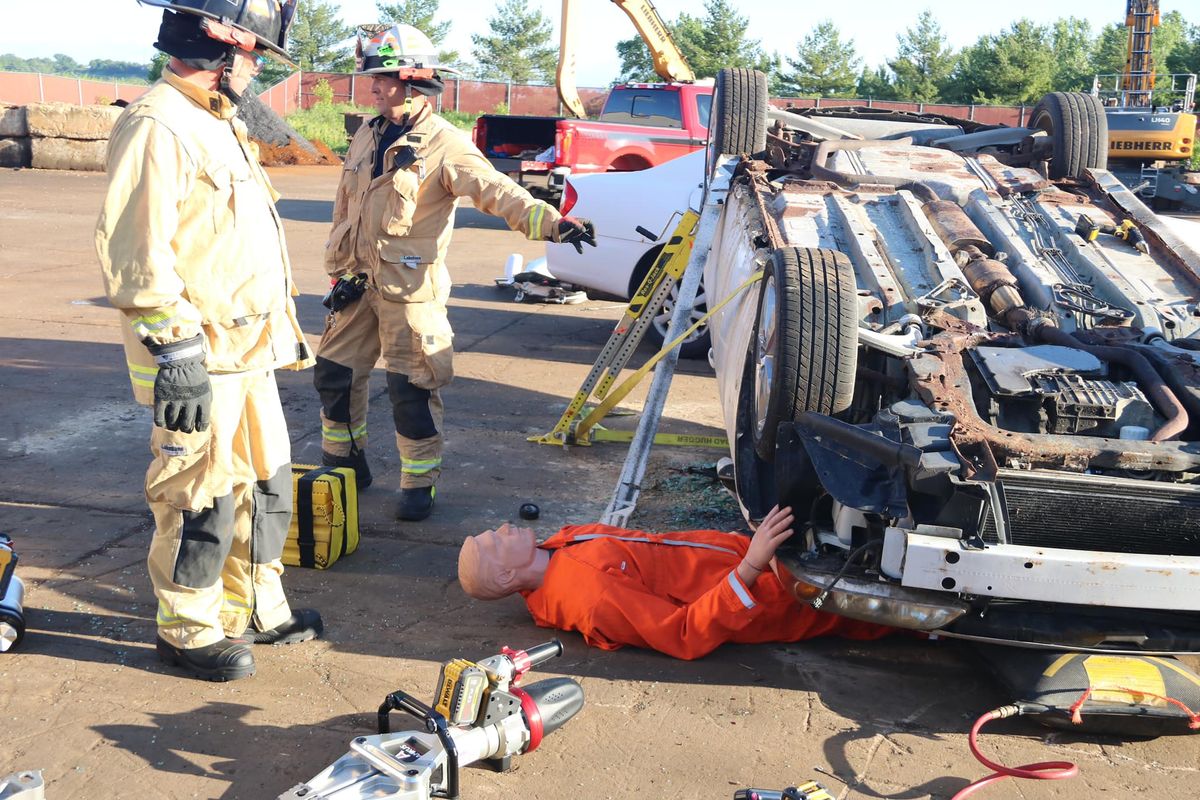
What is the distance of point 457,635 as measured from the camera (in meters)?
4.09

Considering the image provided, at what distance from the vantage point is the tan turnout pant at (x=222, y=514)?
358cm

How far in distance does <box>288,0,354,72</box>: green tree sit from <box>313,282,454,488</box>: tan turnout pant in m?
61.2

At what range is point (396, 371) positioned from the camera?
207 inches

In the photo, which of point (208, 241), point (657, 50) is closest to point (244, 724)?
point (208, 241)

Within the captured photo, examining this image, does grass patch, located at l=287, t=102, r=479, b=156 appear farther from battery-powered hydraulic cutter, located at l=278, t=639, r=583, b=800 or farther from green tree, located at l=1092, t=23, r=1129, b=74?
green tree, located at l=1092, t=23, r=1129, b=74

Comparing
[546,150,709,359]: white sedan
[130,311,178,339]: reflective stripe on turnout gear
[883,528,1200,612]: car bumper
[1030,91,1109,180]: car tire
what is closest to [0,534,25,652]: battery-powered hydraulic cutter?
[130,311,178,339]: reflective stripe on turnout gear

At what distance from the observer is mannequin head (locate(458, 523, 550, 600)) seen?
13.1 ft

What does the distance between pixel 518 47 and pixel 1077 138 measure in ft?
205

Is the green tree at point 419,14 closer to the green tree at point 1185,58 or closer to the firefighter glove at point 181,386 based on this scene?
the green tree at point 1185,58

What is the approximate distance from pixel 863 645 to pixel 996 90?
4853 centimetres

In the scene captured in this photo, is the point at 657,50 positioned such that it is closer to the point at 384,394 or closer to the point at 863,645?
the point at 384,394

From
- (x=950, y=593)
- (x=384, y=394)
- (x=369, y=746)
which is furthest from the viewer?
(x=384, y=394)

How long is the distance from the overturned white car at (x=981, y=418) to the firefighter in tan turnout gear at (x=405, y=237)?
1.30 metres

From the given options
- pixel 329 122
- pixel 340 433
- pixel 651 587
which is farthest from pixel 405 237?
pixel 329 122
